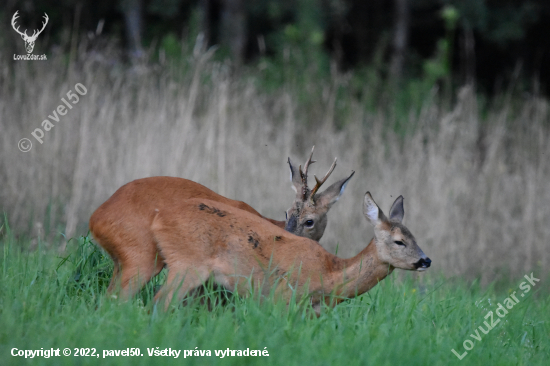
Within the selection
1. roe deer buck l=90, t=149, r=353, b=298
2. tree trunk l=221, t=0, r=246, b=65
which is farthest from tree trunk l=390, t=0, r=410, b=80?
roe deer buck l=90, t=149, r=353, b=298

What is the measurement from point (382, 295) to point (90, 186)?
382 centimetres

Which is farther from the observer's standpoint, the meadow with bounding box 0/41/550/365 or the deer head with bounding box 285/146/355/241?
the deer head with bounding box 285/146/355/241

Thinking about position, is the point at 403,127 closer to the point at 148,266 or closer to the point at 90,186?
the point at 90,186

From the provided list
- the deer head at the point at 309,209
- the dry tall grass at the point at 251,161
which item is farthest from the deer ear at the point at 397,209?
the dry tall grass at the point at 251,161

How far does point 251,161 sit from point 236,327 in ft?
14.2

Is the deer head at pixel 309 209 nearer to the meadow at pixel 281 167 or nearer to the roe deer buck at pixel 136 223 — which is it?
the meadow at pixel 281 167

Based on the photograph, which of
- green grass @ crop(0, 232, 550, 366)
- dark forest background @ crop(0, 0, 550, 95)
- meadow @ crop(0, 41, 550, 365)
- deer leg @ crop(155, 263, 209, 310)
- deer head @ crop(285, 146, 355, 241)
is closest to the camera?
green grass @ crop(0, 232, 550, 366)

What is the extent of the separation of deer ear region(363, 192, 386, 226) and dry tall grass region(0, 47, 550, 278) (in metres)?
2.77

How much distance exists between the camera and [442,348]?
3.69 metres

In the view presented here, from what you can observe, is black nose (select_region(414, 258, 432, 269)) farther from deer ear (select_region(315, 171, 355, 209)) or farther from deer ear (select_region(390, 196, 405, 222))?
deer ear (select_region(315, 171, 355, 209))

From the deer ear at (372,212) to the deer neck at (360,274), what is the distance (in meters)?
0.21

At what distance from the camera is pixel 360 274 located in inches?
166

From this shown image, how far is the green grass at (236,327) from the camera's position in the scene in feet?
10.6

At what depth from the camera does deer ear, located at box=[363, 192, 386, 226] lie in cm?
445
